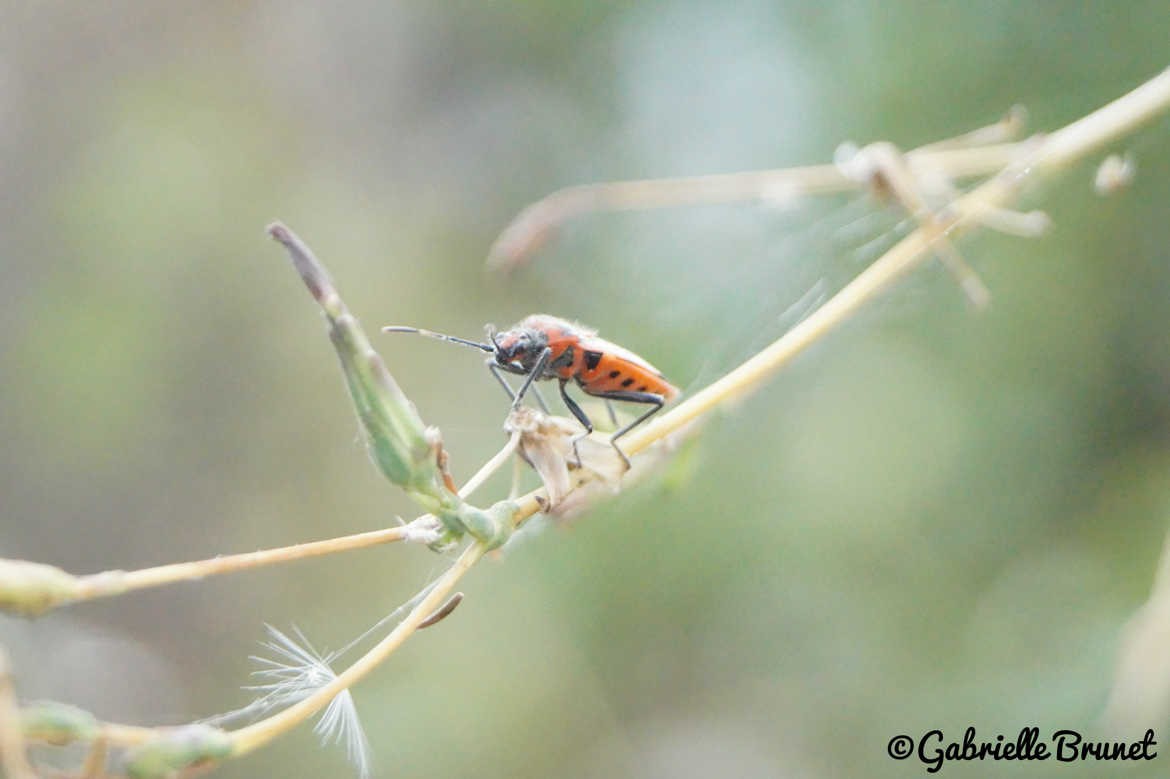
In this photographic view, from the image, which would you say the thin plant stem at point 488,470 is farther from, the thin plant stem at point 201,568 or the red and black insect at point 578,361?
the red and black insect at point 578,361

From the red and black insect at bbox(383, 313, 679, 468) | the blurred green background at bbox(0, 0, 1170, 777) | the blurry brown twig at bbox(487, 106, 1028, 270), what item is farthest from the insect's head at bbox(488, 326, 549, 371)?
the blurred green background at bbox(0, 0, 1170, 777)

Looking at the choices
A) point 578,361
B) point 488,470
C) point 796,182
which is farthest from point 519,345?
point 488,470

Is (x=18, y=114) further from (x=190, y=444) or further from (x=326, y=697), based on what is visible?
(x=326, y=697)

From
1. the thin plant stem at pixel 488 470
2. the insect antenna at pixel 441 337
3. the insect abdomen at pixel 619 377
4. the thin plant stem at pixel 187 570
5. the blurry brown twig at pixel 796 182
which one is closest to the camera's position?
the thin plant stem at pixel 187 570

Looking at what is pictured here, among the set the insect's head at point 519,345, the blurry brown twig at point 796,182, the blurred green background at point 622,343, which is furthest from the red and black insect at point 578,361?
the blurred green background at point 622,343

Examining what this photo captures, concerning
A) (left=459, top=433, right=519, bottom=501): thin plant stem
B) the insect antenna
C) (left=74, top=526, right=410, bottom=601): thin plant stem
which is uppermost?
the insect antenna

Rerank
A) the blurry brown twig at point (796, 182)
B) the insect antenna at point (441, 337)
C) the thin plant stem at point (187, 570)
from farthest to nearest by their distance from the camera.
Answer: the blurry brown twig at point (796, 182) < the insect antenna at point (441, 337) < the thin plant stem at point (187, 570)

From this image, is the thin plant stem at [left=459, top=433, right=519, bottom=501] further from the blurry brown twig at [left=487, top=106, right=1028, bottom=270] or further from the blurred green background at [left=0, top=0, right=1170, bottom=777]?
the blurry brown twig at [left=487, top=106, right=1028, bottom=270]
